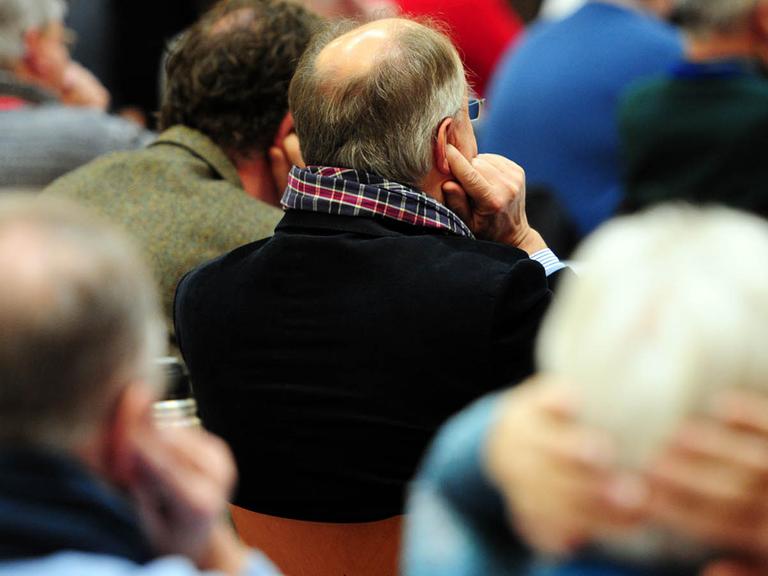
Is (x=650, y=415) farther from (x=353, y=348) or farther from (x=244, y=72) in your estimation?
(x=244, y=72)

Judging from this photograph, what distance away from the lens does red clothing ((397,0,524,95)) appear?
183 inches

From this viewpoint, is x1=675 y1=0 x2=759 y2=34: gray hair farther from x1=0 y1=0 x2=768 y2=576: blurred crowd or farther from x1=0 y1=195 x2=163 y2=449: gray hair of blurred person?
x1=0 y1=195 x2=163 y2=449: gray hair of blurred person

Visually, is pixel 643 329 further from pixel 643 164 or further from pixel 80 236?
pixel 643 164

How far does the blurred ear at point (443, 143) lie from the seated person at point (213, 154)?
498 millimetres

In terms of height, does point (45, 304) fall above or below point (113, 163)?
above

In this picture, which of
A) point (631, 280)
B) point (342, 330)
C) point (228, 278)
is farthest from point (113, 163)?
point (631, 280)

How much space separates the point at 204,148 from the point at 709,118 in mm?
1262

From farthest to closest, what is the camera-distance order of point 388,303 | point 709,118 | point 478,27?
point 478,27 → point 709,118 → point 388,303

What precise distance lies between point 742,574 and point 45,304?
61 cm

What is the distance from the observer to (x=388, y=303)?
197cm

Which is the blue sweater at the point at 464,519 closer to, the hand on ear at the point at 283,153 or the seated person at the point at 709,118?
the hand on ear at the point at 283,153

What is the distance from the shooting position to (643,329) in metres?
1.03

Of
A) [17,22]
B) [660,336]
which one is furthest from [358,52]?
[17,22]

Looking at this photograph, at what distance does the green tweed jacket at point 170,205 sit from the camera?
A: 2521 millimetres
